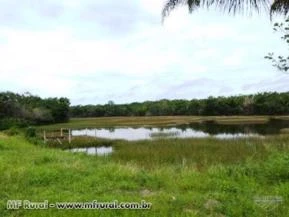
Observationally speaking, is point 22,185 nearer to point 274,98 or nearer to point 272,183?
point 272,183

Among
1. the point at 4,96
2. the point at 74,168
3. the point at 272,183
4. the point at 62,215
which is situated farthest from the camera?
the point at 4,96

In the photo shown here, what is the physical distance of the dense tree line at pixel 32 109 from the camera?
215 feet

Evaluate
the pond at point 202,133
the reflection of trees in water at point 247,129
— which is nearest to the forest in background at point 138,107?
the pond at point 202,133

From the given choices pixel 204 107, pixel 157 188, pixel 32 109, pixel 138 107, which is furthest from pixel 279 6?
pixel 138 107

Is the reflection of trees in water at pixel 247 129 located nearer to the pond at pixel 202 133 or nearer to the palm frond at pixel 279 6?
the pond at pixel 202 133

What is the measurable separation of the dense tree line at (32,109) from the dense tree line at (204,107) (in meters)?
27.3

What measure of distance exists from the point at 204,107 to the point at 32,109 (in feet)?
124

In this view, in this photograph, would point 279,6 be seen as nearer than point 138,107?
Yes

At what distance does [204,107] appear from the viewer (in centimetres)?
9256

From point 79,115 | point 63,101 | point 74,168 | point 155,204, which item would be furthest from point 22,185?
point 79,115

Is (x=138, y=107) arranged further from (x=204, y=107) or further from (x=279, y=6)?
(x=279, y=6)

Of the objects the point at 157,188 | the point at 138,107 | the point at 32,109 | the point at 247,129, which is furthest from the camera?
the point at 138,107

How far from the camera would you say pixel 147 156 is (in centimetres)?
2261

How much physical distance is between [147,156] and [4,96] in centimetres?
5040
